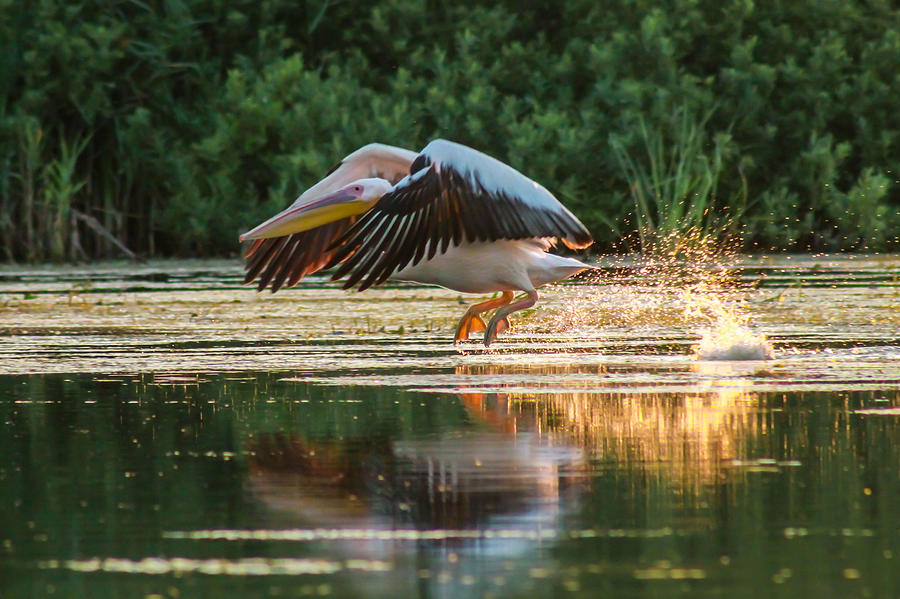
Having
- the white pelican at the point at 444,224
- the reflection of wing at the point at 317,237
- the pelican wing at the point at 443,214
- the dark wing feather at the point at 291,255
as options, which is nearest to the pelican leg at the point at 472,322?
the white pelican at the point at 444,224

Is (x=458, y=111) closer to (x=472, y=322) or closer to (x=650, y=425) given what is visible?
(x=472, y=322)

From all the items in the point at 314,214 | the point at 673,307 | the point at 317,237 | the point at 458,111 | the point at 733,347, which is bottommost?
the point at 733,347

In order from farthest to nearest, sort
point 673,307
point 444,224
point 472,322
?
point 673,307
point 472,322
point 444,224

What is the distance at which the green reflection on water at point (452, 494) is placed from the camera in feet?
14.1

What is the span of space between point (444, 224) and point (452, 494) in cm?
394

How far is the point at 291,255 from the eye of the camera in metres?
10.7

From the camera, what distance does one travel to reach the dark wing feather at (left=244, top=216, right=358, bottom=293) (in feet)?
34.8

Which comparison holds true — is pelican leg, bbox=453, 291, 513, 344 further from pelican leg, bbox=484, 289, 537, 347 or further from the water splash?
the water splash

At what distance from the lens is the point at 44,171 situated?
20.5m

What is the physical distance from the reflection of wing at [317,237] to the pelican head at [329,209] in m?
0.31

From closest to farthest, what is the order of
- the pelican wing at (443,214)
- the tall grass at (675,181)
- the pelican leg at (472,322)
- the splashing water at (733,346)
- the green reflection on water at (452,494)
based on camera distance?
the green reflection on water at (452,494), the pelican wing at (443,214), the splashing water at (733,346), the pelican leg at (472,322), the tall grass at (675,181)

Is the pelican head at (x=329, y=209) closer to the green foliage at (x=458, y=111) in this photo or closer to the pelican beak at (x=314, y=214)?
the pelican beak at (x=314, y=214)

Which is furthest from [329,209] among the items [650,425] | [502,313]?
[650,425]

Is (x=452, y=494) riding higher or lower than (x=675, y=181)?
lower
